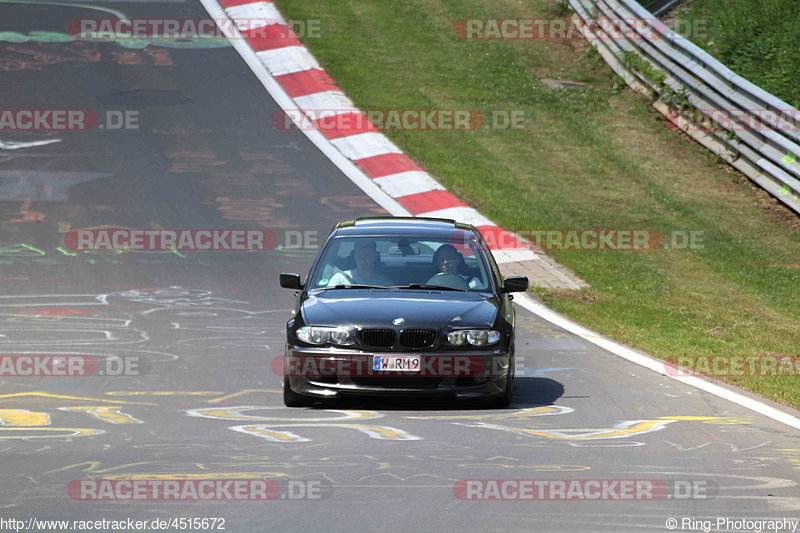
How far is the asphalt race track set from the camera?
21.1 ft

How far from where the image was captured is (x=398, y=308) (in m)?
9.41

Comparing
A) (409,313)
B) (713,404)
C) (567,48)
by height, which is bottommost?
(713,404)

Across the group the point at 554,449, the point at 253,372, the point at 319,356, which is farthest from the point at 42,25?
the point at 554,449

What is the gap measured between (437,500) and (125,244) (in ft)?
34.3

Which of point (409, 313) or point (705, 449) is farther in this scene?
point (409, 313)

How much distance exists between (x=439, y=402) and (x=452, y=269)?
1.22 metres

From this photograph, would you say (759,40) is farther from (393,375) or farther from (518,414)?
(393,375)

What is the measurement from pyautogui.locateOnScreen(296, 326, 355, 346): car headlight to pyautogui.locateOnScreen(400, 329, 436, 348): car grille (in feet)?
1.33

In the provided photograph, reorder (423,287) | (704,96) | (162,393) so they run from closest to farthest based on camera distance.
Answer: (162,393) → (423,287) → (704,96)

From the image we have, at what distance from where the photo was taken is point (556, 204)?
18906 mm

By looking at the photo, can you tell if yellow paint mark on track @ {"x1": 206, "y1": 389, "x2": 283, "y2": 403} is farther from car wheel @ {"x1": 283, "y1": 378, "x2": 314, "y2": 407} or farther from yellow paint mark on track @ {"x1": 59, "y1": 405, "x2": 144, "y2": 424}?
yellow paint mark on track @ {"x1": 59, "y1": 405, "x2": 144, "y2": 424}

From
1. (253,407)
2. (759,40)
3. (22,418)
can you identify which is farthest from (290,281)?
(759,40)

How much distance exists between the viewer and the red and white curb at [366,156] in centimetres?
1259

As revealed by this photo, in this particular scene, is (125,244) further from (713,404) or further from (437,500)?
(437,500)
